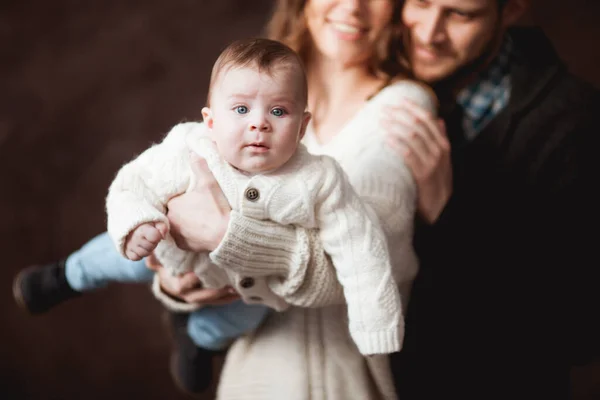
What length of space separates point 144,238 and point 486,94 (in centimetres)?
91

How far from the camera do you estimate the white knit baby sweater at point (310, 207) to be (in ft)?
2.76

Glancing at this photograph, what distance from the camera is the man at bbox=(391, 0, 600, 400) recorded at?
1327 mm

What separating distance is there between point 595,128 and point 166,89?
1.11 m

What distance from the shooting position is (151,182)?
2.89 ft

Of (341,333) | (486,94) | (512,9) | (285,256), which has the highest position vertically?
(512,9)

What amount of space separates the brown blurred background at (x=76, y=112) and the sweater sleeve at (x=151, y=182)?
101cm

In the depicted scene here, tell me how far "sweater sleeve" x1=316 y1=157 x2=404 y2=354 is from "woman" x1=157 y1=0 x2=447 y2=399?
54mm

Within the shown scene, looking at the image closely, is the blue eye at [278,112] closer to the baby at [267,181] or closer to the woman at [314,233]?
the baby at [267,181]

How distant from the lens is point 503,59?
4.83 ft

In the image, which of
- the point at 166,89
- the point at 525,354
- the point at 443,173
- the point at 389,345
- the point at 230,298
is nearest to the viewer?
the point at 389,345

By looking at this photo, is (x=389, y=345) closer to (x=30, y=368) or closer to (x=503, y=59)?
(x=503, y=59)

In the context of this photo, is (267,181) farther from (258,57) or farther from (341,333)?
(341,333)

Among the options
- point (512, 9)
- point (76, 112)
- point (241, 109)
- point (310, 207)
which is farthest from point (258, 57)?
point (76, 112)

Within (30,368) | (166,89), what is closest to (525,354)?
(166,89)
